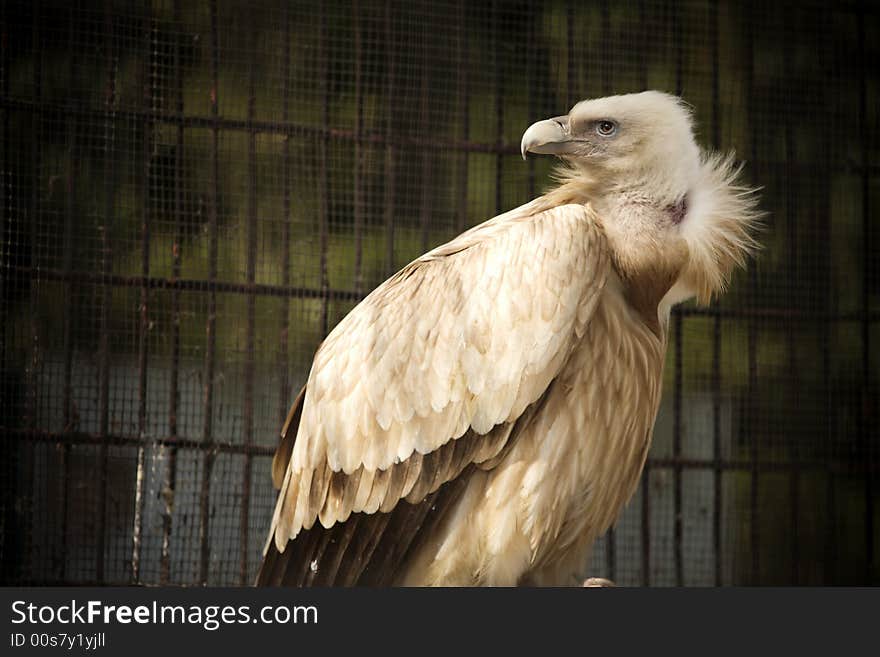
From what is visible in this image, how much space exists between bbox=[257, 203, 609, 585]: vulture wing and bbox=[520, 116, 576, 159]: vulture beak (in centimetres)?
18

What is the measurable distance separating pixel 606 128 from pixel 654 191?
0.26 metres

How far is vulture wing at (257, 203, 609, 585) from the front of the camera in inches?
129

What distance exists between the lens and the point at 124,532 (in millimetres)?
4402

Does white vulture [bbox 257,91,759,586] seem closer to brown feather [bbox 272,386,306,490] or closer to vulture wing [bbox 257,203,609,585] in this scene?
vulture wing [bbox 257,203,609,585]

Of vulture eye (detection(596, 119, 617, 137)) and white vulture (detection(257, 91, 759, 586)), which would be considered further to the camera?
vulture eye (detection(596, 119, 617, 137))

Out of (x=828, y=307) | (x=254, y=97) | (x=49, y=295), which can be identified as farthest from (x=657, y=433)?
(x=49, y=295)

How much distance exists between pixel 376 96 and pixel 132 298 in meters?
1.21

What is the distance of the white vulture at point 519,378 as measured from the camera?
10.8 feet

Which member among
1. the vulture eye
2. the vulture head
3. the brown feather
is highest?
the vulture eye

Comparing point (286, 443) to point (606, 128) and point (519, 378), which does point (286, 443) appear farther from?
point (606, 128)

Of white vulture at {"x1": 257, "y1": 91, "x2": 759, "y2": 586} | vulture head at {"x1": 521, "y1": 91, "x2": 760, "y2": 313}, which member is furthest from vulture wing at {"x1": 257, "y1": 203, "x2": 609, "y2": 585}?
vulture head at {"x1": 521, "y1": 91, "x2": 760, "y2": 313}

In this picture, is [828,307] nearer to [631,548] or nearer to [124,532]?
[631,548]

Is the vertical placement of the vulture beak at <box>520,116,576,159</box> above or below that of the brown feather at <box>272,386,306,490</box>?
above

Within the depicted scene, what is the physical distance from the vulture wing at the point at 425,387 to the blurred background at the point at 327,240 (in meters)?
0.97
